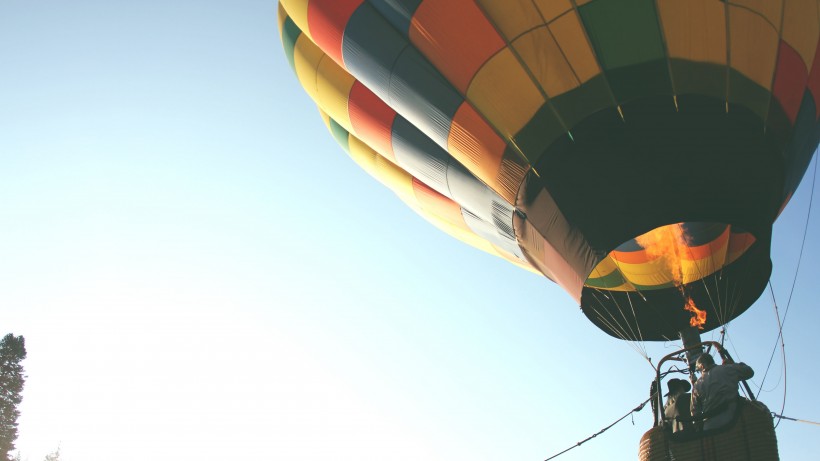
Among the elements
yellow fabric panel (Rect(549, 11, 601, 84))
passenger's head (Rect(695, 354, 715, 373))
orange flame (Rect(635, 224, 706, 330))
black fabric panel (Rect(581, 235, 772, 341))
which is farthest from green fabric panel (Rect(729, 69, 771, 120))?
orange flame (Rect(635, 224, 706, 330))

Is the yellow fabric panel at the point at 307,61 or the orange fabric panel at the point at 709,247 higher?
the yellow fabric panel at the point at 307,61

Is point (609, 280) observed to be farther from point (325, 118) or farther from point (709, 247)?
point (325, 118)

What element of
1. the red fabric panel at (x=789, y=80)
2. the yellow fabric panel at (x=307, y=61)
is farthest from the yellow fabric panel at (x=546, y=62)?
the yellow fabric panel at (x=307, y=61)

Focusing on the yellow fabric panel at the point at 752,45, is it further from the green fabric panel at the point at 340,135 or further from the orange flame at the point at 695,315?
the green fabric panel at the point at 340,135

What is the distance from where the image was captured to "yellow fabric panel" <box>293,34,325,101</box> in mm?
6534

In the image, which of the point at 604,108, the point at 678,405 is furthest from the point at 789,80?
the point at 678,405

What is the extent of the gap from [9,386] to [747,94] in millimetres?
15842

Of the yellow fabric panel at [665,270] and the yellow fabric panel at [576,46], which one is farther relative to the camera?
the yellow fabric panel at [665,270]

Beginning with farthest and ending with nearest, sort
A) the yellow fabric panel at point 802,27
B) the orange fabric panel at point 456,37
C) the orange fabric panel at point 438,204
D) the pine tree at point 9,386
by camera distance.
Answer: the pine tree at point 9,386 → the orange fabric panel at point 438,204 → the orange fabric panel at point 456,37 → the yellow fabric panel at point 802,27

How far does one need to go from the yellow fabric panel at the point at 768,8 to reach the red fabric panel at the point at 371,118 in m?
2.63

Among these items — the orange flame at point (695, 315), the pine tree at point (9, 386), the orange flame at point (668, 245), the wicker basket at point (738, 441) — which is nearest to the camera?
the wicker basket at point (738, 441)

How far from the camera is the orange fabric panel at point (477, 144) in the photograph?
15.6 ft

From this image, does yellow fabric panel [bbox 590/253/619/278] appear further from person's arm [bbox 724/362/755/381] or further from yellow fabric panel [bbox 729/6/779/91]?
person's arm [bbox 724/362/755/381]

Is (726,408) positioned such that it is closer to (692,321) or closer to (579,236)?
(579,236)
